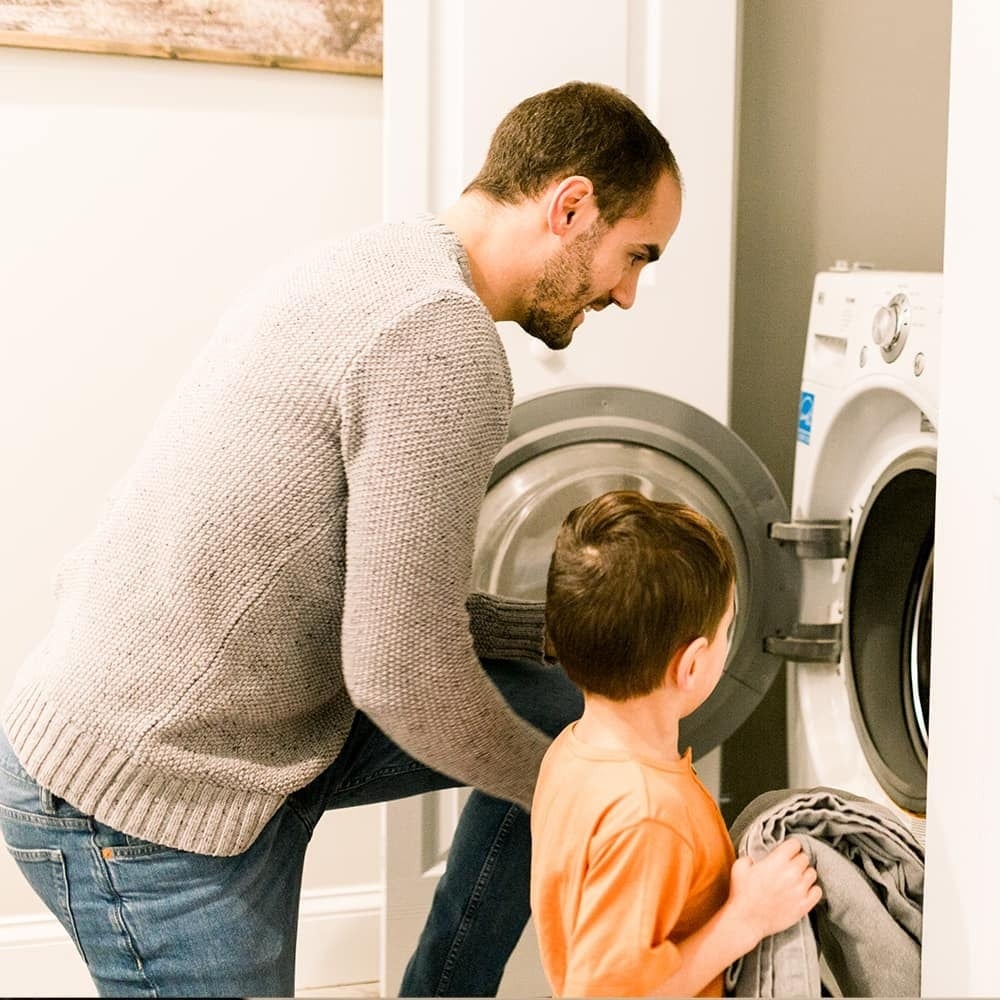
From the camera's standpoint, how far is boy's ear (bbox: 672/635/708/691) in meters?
1.02

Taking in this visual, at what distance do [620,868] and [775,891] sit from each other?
0.46 ft

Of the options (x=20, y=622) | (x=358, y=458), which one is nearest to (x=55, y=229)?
(x=20, y=622)

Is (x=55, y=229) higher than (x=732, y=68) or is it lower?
lower

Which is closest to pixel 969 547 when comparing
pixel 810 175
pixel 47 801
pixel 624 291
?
pixel 624 291

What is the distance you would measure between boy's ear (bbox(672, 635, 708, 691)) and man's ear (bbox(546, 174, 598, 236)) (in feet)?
1.35

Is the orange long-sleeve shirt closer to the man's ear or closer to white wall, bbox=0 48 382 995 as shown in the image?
the man's ear

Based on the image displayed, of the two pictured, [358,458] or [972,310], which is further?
[358,458]

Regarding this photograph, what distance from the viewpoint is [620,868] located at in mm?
942

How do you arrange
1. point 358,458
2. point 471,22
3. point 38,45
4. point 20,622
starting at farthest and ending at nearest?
point 20,622
point 38,45
point 471,22
point 358,458

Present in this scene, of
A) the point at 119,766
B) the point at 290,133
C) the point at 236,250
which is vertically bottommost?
the point at 119,766

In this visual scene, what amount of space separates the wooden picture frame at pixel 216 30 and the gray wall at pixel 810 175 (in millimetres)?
606

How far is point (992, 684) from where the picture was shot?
846 millimetres

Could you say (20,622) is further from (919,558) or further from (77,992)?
(919,558)

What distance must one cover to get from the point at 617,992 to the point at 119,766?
0.45 metres
